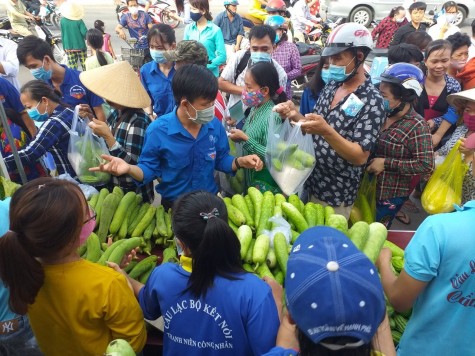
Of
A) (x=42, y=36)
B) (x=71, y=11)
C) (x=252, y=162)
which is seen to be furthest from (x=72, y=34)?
(x=252, y=162)

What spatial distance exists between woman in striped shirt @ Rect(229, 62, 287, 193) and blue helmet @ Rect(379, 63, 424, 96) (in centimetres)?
91

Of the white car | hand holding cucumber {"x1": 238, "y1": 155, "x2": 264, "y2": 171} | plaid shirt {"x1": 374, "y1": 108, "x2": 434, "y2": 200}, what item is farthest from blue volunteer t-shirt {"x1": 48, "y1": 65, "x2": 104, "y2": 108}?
the white car

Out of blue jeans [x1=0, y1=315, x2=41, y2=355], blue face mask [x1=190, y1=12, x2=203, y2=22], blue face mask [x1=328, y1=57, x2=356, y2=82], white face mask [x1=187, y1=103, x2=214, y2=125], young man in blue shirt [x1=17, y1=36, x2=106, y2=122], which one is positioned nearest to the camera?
blue jeans [x1=0, y1=315, x2=41, y2=355]

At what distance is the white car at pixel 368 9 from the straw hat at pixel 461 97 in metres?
13.2

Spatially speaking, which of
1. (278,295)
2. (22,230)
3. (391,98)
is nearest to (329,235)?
(278,295)

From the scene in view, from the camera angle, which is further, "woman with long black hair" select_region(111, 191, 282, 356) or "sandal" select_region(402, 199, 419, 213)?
"sandal" select_region(402, 199, 419, 213)

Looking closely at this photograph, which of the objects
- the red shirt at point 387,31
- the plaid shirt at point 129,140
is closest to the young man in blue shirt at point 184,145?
the plaid shirt at point 129,140

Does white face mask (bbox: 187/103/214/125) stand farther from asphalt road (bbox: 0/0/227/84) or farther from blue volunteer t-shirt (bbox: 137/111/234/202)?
asphalt road (bbox: 0/0/227/84)

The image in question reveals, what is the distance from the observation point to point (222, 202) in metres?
1.72

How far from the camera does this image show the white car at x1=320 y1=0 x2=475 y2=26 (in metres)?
15.0

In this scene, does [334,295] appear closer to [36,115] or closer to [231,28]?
[36,115]

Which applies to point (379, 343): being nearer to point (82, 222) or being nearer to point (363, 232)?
point (363, 232)

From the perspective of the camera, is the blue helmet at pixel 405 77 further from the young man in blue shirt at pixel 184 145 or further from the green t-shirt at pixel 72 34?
the green t-shirt at pixel 72 34

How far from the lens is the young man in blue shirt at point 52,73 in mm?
3920
